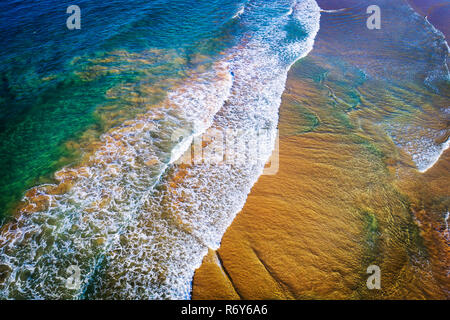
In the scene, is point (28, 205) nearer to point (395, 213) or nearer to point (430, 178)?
point (395, 213)

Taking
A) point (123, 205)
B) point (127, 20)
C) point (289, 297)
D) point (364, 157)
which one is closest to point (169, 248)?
point (123, 205)

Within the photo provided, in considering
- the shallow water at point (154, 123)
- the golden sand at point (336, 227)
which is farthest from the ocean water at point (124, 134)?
the golden sand at point (336, 227)

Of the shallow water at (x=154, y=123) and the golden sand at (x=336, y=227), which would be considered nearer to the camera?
the golden sand at (x=336, y=227)

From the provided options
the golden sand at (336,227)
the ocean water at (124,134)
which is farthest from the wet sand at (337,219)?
the ocean water at (124,134)

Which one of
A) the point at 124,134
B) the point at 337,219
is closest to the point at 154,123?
the point at 124,134

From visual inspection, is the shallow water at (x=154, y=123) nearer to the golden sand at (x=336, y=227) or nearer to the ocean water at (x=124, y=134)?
the ocean water at (x=124, y=134)

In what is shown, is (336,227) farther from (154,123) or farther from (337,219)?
(154,123)
